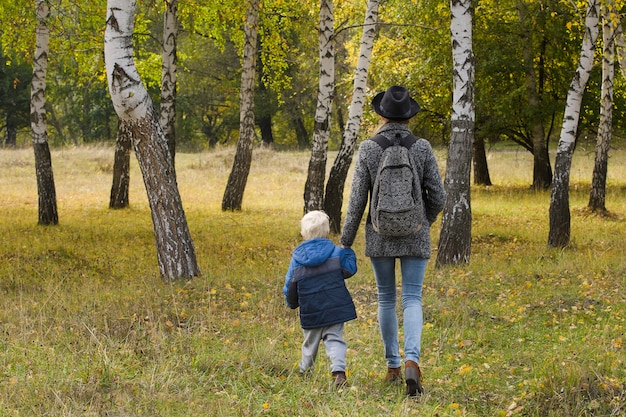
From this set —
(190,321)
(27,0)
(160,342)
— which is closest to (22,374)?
(160,342)

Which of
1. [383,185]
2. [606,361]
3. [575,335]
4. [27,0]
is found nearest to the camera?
[383,185]

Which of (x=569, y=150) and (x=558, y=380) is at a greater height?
(x=569, y=150)

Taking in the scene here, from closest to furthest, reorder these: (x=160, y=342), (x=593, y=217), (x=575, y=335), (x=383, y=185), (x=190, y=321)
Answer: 1. (x=383, y=185)
2. (x=160, y=342)
3. (x=575, y=335)
4. (x=190, y=321)
5. (x=593, y=217)

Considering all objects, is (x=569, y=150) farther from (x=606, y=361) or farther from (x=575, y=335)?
(x=606, y=361)

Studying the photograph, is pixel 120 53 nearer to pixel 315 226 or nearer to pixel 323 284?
pixel 315 226

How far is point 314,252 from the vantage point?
537 cm

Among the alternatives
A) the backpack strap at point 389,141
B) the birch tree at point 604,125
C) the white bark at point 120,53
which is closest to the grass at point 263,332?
the backpack strap at point 389,141

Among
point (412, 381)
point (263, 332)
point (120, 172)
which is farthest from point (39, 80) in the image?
point (412, 381)

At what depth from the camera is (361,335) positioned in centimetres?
723

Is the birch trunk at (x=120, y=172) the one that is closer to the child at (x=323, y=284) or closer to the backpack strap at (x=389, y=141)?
the child at (x=323, y=284)

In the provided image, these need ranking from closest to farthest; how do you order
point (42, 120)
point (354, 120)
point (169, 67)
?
point (354, 120) → point (42, 120) → point (169, 67)

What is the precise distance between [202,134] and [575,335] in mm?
61002

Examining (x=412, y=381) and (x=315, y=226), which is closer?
(x=412, y=381)

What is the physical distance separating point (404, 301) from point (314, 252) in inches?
29.7
